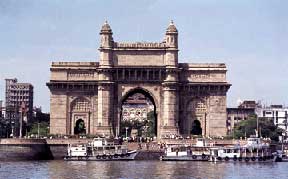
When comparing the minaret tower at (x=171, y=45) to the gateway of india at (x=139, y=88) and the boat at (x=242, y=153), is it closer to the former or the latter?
the gateway of india at (x=139, y=88)

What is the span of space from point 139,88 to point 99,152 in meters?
21.0

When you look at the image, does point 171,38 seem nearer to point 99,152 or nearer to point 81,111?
point 81,111

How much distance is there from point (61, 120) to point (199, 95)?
69.2 feet

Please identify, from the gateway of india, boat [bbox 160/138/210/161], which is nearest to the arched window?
the gateway of india

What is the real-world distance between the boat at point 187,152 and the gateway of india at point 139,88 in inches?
562

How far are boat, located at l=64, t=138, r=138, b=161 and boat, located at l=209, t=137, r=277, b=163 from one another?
10.7 metres

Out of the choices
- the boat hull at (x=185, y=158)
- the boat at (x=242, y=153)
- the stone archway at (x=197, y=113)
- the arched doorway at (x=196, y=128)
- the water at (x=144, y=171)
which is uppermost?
the stone archway at (x=197, y=113)

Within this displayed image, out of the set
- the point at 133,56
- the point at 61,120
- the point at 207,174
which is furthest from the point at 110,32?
the point at 207,174

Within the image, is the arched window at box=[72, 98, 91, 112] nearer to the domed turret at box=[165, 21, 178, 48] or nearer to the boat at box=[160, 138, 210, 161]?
the domed turret at box=[165, 21, 178, 48]

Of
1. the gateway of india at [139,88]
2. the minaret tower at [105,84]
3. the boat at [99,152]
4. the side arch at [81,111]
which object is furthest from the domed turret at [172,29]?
the boat at [99,152]

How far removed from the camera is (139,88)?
143 m

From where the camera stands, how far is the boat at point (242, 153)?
123 meters

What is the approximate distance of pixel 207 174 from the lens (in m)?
91.2

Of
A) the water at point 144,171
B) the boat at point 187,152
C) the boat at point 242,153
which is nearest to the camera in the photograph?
the water at point 144,171
